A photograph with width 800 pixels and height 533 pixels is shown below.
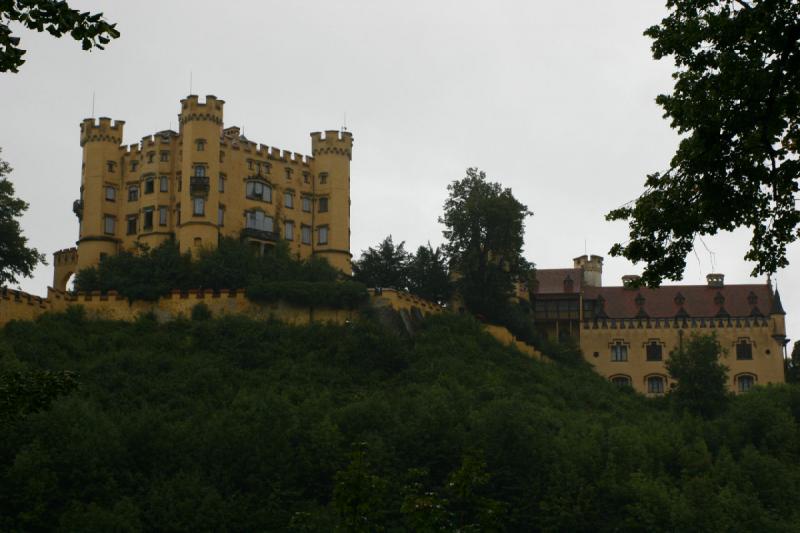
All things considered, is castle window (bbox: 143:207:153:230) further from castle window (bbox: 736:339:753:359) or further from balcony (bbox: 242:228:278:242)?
castle window (bbox: 736:339:753:359)

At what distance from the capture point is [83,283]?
72.0 m

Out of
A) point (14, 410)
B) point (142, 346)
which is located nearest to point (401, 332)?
point (142, 346)

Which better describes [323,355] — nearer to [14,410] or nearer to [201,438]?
[201,438]

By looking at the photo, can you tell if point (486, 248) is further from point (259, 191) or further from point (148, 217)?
point (148, 217)

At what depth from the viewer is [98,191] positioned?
77250mm

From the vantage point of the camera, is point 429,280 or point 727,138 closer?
point 727,138

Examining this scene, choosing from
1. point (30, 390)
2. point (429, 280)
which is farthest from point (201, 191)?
point (30, 390)

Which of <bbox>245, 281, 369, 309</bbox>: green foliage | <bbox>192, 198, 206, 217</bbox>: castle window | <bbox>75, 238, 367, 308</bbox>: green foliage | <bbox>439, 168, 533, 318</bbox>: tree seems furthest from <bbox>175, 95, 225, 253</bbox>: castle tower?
<bbox>439, 168, 533, 318</bbox>: tree

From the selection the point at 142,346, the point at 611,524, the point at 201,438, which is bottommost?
the point at 611,524

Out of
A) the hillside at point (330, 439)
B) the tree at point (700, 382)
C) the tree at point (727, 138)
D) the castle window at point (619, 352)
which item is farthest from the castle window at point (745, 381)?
the tree at point (727, 138)

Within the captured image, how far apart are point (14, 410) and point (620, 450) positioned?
139ft

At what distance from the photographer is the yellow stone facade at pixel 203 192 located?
75562mm

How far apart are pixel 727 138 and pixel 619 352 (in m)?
68.5

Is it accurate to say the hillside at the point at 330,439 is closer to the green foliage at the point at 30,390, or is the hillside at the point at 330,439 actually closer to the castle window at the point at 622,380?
the castle window at the point at 622,380
